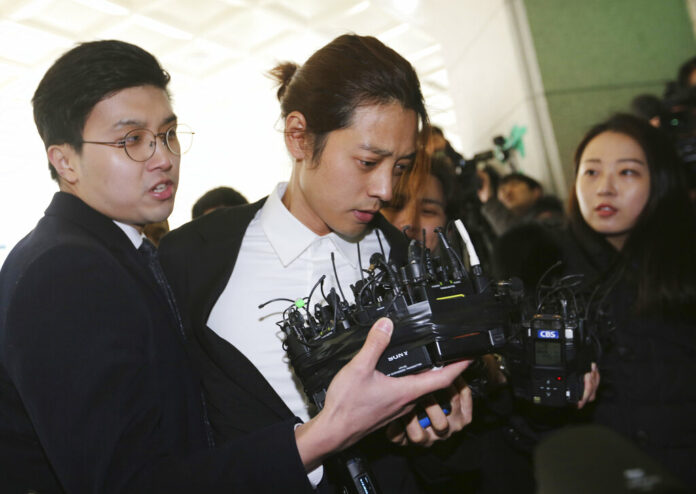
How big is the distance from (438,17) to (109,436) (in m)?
3.96

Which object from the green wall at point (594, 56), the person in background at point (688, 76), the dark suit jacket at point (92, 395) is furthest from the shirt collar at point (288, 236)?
the person in background at point (688, 76)

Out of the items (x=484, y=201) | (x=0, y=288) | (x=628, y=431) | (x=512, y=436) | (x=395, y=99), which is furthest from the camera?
(x=484, y=201)

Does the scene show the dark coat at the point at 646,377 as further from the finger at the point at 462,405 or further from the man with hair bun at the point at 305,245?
the man with hair bun at the point at 305,245

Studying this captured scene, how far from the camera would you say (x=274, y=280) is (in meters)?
1.33

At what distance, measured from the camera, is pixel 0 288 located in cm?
92

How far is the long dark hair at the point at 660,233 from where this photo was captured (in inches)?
69.6

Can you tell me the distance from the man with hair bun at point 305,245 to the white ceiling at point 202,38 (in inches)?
88.1

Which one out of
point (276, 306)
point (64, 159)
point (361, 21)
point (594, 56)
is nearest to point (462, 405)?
point (276, 306)

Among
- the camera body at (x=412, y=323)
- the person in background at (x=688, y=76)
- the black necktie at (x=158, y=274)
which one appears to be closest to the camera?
the camera body at (x=412, y=323)

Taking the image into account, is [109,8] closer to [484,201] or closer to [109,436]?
[484,201]

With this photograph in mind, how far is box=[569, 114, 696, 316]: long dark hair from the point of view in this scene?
5.80 feet

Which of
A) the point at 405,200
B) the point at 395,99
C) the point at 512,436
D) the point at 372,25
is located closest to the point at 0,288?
the point at 395,99

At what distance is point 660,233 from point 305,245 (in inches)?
51.6

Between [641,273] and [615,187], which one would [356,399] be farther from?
[615,187]
